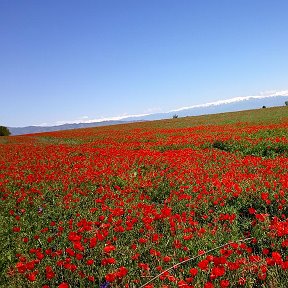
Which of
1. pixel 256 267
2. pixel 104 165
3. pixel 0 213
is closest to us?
pixel 256 267

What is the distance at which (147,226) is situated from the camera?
18.2 feet

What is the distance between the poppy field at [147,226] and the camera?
437 cm

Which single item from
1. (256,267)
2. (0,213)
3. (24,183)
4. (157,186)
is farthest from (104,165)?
(256,267)

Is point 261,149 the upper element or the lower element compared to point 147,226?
lower

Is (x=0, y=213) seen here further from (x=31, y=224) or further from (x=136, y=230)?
(x=136, y=230)

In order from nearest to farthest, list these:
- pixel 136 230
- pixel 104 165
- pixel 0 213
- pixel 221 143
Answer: pixel 136 230 → pixel 0 213 → pixel 104 165 → pixel 221 143

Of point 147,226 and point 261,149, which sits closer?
point 147,226

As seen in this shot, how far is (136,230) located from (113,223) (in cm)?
48

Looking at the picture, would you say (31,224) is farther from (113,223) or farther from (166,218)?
(166,218)

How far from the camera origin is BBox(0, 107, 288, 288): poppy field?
14.3 feet

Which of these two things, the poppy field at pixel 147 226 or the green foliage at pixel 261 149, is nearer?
the poppy field at pixel 147 226

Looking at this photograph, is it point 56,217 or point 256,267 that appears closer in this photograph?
point 256,267

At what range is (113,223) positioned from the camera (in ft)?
20.6

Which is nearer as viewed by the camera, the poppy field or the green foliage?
the poppy field
